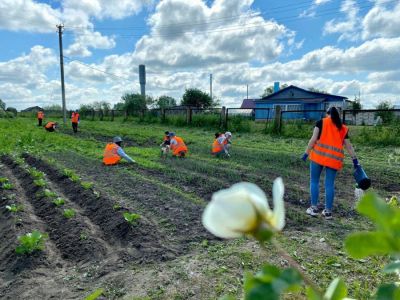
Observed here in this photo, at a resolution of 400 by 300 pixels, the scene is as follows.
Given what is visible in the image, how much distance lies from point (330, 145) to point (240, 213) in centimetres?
507

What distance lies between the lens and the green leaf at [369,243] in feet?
1.78

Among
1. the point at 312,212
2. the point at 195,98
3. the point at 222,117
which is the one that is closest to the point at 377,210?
the point at 312,212

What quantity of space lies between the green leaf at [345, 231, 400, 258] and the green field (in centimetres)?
280

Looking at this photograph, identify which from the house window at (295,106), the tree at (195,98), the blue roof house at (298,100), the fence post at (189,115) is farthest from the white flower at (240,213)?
the tree at (195,98)

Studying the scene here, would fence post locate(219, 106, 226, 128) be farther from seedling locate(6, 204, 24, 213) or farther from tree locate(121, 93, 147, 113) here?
tree locate(121, 93, 147, 113)

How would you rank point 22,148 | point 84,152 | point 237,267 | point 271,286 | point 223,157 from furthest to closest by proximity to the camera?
point 22,148
point 84,152
point 223,157
point 237,267
point 271,286

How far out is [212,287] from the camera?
342cm

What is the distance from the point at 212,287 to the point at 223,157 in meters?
8.15

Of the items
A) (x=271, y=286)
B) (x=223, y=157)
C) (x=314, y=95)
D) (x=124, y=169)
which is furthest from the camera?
(x=314, y=95)

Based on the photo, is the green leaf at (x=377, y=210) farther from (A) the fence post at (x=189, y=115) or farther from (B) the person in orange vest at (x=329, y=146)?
(A) the fence post at (x=189, y=115)

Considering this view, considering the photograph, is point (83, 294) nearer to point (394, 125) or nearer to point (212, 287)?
point (212, 287)

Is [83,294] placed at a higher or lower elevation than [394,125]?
lower

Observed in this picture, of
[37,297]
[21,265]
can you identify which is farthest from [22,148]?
[37,297]

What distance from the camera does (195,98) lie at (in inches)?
2090
